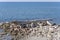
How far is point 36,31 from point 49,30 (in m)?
0.54

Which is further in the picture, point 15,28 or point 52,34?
point 15,28

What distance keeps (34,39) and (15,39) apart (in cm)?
78

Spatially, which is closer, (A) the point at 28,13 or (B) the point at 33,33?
(B) the point at 33,33

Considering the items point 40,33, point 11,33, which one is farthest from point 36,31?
point 11,33

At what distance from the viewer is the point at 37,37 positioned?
11.1 metres

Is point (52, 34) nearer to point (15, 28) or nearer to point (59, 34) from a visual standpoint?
point (59, 34)

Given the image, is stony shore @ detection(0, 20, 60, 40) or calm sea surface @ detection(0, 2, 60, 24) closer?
stony shore @ detection(0, 20, 60, 40)

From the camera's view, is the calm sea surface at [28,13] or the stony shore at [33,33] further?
the calm sea surface at [28,13]

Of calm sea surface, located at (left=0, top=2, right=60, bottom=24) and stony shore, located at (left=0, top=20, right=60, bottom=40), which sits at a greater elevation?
stony shore, located at (left=0, top=20, right=60, bottom=40)

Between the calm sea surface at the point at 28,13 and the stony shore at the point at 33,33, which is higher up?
the stony shore at the point at 33,33

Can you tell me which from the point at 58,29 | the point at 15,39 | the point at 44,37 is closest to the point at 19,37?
the point at 15,39

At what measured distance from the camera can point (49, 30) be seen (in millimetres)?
11719

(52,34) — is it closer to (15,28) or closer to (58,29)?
(58,29)

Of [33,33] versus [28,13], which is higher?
[33,33]
